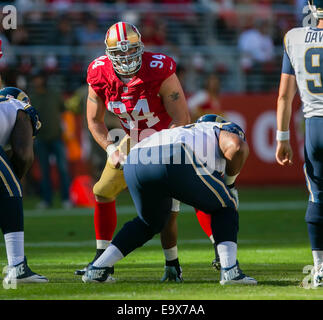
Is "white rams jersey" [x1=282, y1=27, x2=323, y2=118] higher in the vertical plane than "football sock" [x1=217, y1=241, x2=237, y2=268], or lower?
higher

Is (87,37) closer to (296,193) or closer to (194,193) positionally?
(296,193)

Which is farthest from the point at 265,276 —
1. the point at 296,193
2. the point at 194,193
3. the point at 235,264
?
the point at 296,193

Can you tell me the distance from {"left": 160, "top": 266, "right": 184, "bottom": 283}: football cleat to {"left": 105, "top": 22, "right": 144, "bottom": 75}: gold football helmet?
5.07ft

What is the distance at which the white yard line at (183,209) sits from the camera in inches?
485

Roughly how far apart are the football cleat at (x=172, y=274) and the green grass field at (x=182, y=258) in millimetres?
71

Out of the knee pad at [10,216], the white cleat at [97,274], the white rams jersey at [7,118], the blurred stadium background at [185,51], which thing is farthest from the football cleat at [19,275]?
the blurred stadium background at [185,51]

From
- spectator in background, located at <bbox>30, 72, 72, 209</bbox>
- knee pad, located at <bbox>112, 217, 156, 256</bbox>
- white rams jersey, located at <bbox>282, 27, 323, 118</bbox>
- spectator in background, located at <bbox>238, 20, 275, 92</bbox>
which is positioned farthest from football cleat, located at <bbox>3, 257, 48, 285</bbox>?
spectator in background, located at <bbox>238, 20, 275, 92</bbox>

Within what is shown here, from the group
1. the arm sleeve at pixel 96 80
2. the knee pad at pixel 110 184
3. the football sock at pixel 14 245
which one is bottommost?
the football sock at pixel 14 245

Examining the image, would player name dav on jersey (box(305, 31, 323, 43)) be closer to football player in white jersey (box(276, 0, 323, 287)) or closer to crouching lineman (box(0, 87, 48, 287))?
football player in white jersey (box(276, 0, 323, 287))

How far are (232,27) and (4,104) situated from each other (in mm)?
13299

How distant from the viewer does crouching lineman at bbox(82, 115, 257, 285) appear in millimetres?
5617

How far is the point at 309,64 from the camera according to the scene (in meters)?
5.78
